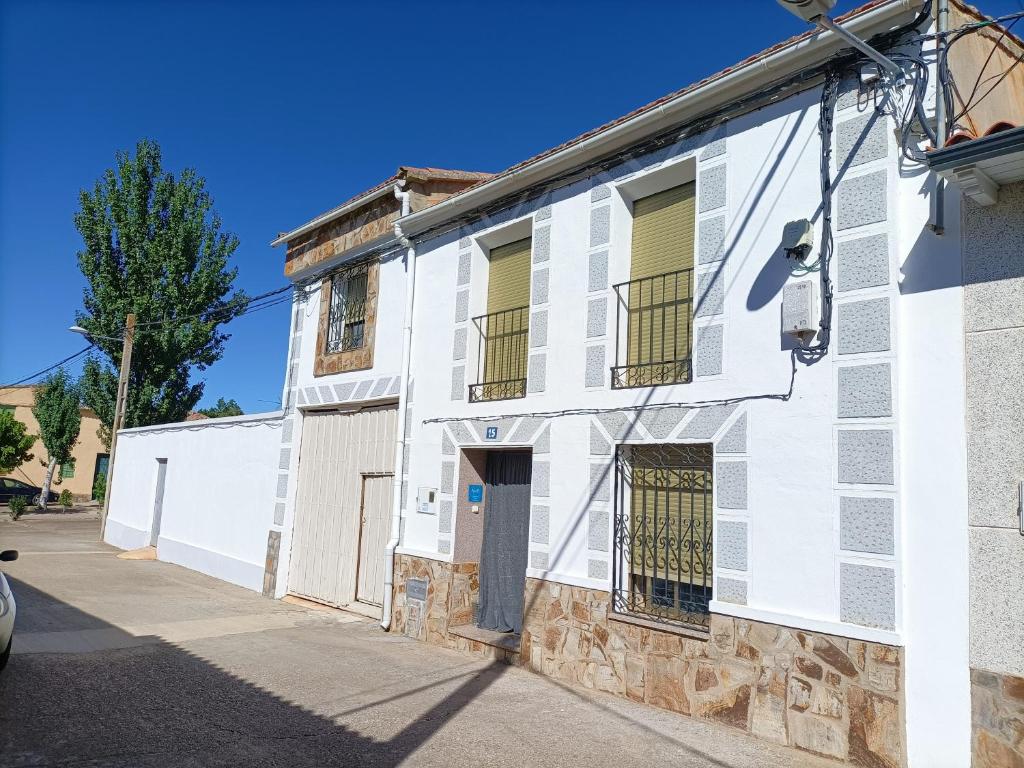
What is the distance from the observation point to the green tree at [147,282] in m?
20.7

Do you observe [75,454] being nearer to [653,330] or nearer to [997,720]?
[653,330]

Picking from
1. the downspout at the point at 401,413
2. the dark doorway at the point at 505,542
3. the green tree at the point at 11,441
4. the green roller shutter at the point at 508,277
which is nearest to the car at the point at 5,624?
Result: the downspout at the point at 401,413

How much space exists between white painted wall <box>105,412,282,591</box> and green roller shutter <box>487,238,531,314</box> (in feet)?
16.2

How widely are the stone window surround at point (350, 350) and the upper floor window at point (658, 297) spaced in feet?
13.7

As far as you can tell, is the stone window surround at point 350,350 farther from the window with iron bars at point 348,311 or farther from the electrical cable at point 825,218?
the electrical cable at point 825,218

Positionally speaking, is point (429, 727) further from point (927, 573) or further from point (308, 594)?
point (308, 594)

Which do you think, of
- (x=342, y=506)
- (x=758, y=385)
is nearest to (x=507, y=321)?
(x=758, y=385)

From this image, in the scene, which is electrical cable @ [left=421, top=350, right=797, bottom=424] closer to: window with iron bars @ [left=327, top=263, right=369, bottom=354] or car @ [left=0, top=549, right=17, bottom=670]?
window with iron bars @ [left=327, top=263, right=369, bottom=354]

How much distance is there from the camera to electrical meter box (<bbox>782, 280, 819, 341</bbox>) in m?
5.22

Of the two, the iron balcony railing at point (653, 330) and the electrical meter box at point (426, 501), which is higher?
the iron balcony railing at point (653, 330)

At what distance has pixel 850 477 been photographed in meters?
4.96

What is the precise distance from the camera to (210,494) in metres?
13.5

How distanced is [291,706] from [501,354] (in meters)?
4.07

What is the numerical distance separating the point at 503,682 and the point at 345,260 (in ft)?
21.1
